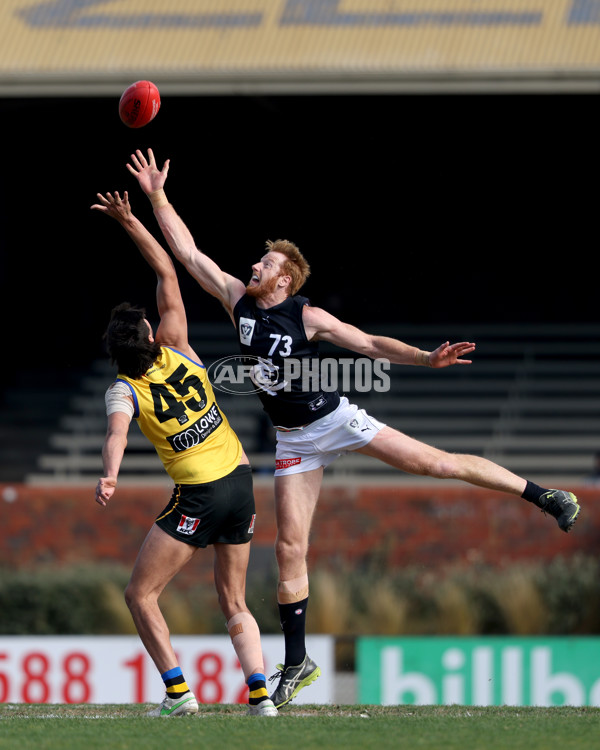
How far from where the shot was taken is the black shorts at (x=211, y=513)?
5.64 metres

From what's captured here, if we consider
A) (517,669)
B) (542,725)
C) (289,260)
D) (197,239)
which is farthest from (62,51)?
(542,725)

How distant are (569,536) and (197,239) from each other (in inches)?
255

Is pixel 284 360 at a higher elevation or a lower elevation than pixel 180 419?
higher

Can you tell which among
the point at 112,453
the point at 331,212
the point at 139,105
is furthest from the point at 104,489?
the point at 331,212

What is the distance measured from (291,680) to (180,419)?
152cm

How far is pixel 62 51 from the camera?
1168 centimetres

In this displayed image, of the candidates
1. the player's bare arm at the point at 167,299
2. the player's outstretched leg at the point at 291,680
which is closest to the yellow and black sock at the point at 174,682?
the player's outstretched leg at the point at 291,680

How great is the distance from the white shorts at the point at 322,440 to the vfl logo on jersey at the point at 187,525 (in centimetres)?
58

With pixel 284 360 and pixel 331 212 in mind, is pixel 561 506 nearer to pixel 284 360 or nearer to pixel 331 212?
pixel 284 360

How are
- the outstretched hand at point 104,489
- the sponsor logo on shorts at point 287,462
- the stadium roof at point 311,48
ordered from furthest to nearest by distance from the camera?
1. the stadium roof at point 311,48
2. the sponsor logo on shorts at point 287,462
3. the outstretched hand at point 104,489

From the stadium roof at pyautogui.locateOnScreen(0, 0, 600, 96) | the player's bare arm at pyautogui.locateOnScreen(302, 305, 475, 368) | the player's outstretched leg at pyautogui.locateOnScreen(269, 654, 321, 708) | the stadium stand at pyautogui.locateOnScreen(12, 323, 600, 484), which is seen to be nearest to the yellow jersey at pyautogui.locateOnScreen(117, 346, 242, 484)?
the player's bare arm at pyautogui.locateOnScreen(302, 305, 475, 368)

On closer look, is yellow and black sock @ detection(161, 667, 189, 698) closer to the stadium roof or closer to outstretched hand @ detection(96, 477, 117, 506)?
outstretched hand @ detection(96, 477, 117, 506)

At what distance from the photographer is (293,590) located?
6.07m

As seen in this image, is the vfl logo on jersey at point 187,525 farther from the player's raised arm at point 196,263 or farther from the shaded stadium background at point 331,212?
the shaded stadium background at point 331,212
